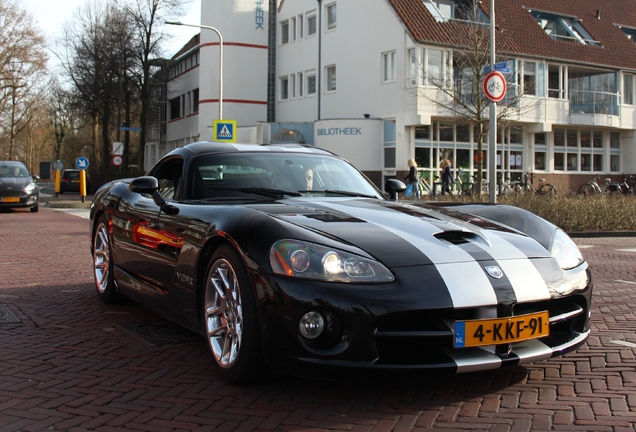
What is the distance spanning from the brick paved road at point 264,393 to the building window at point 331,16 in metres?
32.1

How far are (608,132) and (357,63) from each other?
14798mm

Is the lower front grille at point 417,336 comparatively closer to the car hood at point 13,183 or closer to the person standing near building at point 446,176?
the car hood at point 13,183

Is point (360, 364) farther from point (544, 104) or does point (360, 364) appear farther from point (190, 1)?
point (190, 1)

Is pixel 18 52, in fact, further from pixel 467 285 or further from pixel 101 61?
pixel 467 285

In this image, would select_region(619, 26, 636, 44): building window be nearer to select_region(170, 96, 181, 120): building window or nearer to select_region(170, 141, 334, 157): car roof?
select_region(170, 96, 181, 120): building window

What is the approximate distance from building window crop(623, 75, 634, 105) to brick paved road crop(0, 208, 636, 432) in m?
36.2

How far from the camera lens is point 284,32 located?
1609 inches

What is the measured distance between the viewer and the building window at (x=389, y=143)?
31594mm

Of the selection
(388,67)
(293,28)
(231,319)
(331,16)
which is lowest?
(231,319)

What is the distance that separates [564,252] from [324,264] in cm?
158

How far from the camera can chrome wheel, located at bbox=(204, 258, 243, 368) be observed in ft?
12.6

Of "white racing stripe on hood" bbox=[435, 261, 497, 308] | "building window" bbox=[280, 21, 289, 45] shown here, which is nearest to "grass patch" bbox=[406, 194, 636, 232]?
"white racing stripe on hood" bbox=[435, 261, 497, 308]

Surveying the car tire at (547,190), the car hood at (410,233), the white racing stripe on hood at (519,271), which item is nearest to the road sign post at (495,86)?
the car tire at (547,190)

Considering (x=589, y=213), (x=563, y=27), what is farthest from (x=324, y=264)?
(x=563, y=27)
